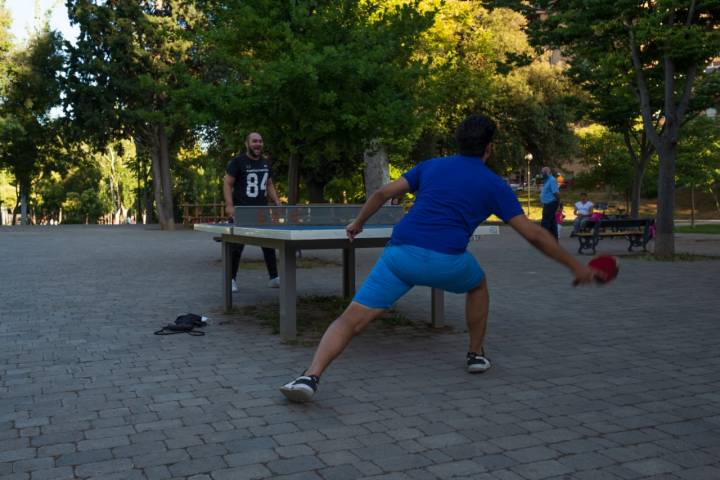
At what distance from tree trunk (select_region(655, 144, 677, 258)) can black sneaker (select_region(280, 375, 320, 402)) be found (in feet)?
42.5

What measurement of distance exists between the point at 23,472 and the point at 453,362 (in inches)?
127

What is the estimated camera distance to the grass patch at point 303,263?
1368cm

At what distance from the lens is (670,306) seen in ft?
28.0

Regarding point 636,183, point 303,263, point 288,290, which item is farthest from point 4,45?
point 288,290

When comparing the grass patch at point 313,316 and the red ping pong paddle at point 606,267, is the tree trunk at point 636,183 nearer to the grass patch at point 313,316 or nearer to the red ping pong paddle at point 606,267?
the grass patch at point 313,316

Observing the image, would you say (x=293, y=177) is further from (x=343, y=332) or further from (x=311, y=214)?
(x=343, y=332)

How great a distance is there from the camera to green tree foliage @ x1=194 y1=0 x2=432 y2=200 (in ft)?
40.4

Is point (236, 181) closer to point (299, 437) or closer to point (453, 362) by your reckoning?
point (453, 362)

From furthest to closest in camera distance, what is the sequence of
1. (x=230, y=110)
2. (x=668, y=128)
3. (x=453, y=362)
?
(x=668, y=128)
(x=230, y=110)
(x=453, y=362)

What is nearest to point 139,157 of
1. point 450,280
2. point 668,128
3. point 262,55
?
point 262,55

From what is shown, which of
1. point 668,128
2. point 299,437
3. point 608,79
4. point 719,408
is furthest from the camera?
point 608,79

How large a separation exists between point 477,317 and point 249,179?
16.9ft

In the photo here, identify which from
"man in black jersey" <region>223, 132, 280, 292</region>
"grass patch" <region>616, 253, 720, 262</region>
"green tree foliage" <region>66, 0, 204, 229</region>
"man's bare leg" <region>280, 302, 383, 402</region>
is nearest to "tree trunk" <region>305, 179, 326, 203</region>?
"green tree foliage" <region>66, 0, 204, 229</region>

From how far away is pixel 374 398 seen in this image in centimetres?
454
